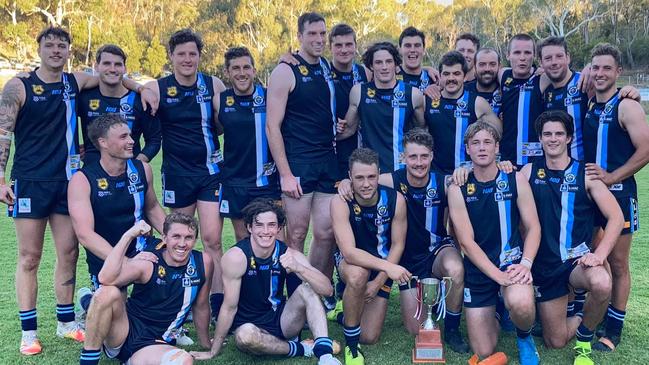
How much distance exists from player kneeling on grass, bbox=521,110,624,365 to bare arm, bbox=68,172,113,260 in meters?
3.10

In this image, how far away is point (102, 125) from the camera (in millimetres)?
4441

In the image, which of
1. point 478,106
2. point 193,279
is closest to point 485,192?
point 478,106

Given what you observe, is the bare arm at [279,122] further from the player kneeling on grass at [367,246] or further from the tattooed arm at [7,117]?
the tattooed arm at [7,117]

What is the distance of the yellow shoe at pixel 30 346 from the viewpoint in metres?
4.51

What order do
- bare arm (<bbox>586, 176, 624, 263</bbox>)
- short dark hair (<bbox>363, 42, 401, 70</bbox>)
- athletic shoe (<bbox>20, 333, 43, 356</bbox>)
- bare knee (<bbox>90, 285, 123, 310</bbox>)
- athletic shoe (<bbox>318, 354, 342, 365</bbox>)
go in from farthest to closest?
short dark hair (<bbox>363, 42, 401, 70</bbox>) < athletic shoe (<bbox>20, 333, 43, 356</bbox>) < bare arm (<bbox>586, 176, 624, 263</bbox>) < athletic shoe (<bbox>318, 354, 342, 365</bbox>) < bare knee (<bbox>90, 285, 123, 310</bbox>)

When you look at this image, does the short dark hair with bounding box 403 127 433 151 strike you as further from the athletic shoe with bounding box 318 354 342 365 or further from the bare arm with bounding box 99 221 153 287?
the bare arm with bounding box 99 221 153 287

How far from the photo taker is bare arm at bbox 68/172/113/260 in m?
4.28

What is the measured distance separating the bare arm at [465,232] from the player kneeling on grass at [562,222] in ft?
1.43

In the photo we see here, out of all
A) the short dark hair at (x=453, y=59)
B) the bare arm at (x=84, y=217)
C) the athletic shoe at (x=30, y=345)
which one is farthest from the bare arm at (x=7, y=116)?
the short dark hair at (x=453, y=59)

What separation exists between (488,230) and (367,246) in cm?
90

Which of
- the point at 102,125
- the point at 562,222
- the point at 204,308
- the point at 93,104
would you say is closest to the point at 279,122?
the point at 102,125

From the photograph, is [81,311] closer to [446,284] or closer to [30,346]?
[30,346]

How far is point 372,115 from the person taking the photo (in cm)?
515

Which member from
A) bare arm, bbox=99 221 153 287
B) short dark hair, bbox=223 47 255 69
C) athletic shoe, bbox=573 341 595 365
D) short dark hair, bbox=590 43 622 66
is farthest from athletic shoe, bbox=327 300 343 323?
short dark hair, bbox=590 43 622 66
